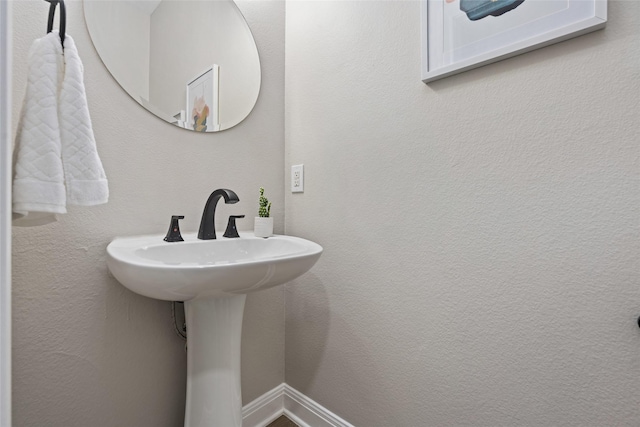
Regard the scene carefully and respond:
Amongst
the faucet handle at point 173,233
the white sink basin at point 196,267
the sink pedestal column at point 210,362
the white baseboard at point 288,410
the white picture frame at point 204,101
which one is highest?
the white picture frame at point 204,101

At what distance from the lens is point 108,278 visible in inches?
35.0

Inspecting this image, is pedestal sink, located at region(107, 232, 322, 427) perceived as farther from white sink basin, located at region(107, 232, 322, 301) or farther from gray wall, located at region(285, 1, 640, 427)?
gray wall, located at region(285, 1, 640, 427)

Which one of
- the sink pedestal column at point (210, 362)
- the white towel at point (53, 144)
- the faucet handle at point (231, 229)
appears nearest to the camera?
the white towel at point (53, 144)

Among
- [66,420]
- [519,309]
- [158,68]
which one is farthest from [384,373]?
[158,68]

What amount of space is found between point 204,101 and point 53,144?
1.96 feet

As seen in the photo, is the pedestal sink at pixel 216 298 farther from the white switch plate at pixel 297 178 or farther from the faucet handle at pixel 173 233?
the white switch plate at pixel 297 178

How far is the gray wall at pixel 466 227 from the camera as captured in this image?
0.66 meters

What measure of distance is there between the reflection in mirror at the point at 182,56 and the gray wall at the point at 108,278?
46 millimetres

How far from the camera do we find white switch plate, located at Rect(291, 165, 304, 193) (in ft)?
4.19

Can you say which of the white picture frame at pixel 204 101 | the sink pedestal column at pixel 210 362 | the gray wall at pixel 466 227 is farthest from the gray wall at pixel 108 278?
the gray wall at pixel 466 227

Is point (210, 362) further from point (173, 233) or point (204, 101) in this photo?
point (204, 101)

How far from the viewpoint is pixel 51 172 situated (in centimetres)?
58

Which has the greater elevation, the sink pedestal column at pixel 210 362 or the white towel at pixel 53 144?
the white towel at pixel 53 144

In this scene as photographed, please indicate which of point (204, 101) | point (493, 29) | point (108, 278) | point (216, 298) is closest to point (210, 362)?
point (216, 298)
